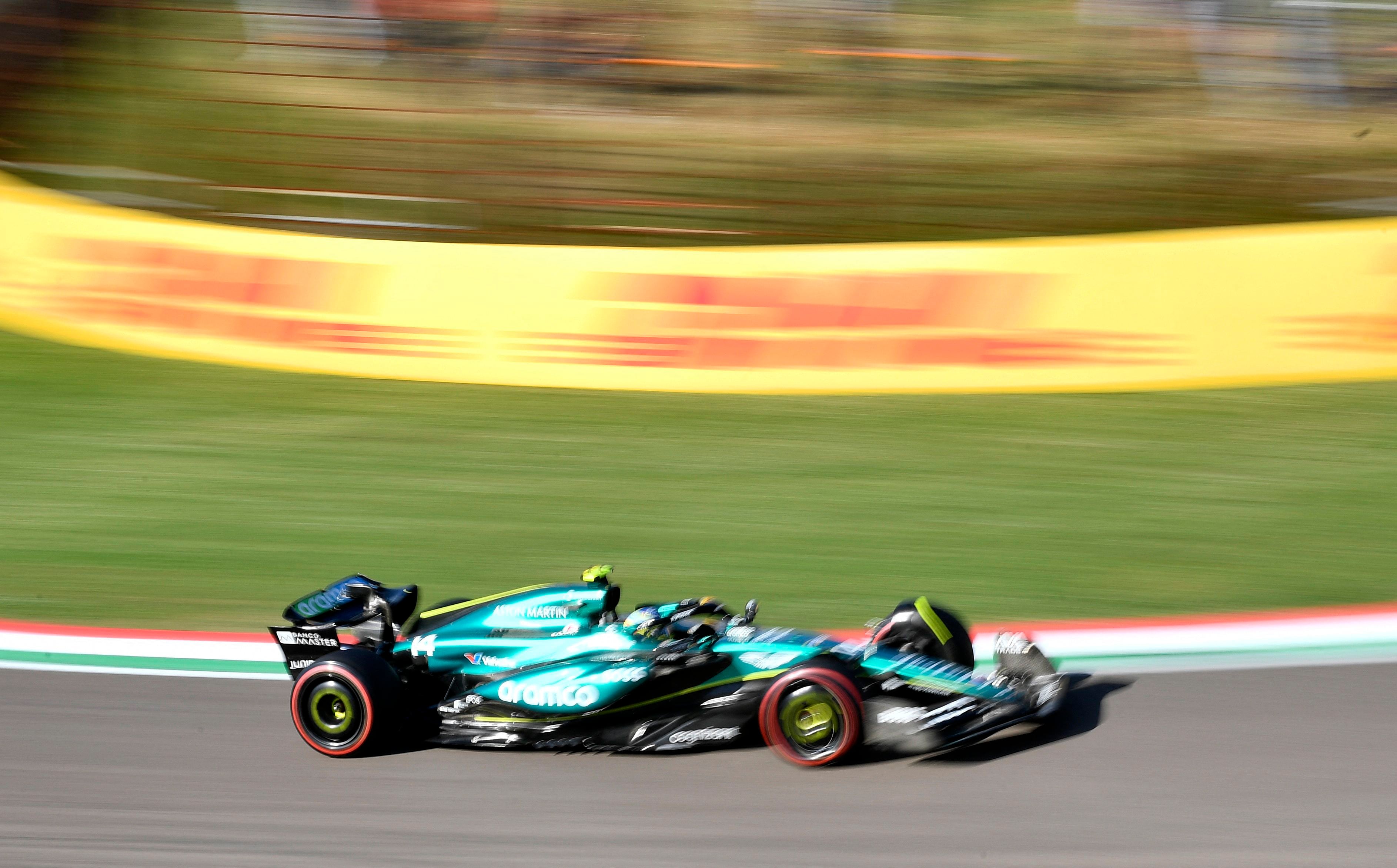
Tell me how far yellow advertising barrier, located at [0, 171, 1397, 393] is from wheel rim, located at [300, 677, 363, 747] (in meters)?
4.15

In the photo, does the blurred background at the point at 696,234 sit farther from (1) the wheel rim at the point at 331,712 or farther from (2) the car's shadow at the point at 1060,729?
(1) the wheel rim at the point at 331,712

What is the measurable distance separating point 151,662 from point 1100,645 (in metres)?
3.29

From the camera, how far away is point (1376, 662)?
484 centimetres

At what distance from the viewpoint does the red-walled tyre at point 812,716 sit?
157 inches

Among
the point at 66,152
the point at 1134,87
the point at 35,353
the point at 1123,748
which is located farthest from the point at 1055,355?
the point at 66,152

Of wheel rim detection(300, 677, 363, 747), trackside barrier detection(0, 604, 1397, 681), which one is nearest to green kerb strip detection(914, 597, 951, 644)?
trackside barrier detection(0, 604, 1397, 681)

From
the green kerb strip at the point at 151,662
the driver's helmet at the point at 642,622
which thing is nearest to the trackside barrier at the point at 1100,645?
the green kerb strip at the point at 151,662

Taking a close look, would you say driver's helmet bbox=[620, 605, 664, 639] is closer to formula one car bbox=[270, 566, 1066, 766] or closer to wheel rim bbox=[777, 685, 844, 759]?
formula one car bbox=[270, 566, 1066, 766]

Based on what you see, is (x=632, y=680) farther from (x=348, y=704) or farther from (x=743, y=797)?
(x=348, y=704)

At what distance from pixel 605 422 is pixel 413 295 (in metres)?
1.49

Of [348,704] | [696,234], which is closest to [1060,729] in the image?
[348,704]

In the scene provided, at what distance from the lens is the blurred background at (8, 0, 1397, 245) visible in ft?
29.2

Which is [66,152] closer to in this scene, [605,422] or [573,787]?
[605,422]

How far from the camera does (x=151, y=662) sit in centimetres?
507
